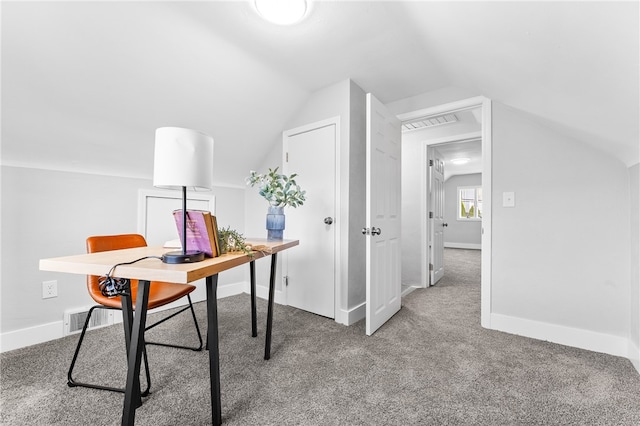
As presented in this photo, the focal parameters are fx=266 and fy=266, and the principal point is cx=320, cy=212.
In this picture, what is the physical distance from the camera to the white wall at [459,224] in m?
8.07

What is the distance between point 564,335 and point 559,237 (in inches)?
28.3

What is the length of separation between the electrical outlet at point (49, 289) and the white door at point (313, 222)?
71.6 inches

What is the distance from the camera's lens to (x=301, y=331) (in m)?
2.15

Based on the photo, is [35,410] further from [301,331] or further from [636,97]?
[636,97]

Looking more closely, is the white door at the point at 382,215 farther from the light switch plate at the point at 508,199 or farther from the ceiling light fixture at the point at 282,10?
the light switch plate at the point at 508,199

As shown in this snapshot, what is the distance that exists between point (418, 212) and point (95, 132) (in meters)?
3.55

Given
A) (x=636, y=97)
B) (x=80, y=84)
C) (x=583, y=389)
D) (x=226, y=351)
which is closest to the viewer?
(x=636, y=97)

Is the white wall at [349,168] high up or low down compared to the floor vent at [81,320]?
up

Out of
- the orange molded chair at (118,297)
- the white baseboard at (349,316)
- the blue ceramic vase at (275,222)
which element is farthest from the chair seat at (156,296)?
the white baseboard at (349,316)

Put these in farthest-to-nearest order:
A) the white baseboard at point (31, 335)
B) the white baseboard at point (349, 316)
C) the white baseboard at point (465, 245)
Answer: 1. the white baseboard at point (465, 245)
2. the white baseboard at point (349, 316)
3. the white baseboard at point (31, 335)

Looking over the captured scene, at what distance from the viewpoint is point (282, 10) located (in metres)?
1.60

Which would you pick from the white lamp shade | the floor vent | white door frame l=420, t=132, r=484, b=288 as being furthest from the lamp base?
white door frame l=420, t=132, r=484, b=288

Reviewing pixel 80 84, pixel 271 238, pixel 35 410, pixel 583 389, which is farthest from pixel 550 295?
pixel 80 84

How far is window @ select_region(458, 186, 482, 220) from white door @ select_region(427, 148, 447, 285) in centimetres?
483
